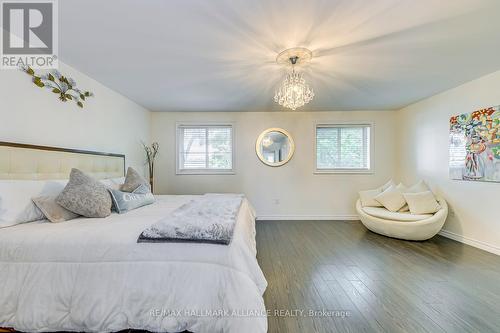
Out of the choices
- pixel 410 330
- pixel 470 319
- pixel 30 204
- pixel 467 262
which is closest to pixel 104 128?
pixel 30 204

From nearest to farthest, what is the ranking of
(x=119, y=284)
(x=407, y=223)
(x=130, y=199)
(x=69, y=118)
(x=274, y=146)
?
(x=119, y=284), (x=130, y=199), (x=69, y=118), (x=407, y=223), (x=274, y=146)

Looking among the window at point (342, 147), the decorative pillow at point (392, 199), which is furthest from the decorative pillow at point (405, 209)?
the window at point (342, 147)

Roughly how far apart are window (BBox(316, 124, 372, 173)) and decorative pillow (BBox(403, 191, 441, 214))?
1375 millimetres

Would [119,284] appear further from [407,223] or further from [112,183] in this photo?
[407,223]

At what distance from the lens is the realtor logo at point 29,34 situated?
1632 millimetres

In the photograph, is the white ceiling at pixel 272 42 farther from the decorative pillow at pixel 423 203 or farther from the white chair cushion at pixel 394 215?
the white chair cushion at pixel 394 215

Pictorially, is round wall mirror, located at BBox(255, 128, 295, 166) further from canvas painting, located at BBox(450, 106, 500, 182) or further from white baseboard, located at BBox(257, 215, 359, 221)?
canvas painting, located at BBox(450, 106, 500, 182)

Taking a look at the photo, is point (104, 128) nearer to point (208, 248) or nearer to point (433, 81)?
point (208, 248)

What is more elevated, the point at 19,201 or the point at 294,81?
the point at 294,81

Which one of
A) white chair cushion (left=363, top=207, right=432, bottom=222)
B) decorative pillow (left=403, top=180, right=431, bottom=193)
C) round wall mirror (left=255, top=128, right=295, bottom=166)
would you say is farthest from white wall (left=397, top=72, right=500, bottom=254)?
round wall mirror (left=255, top=128, right=295, bottom=166)

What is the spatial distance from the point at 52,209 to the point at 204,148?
2999 mm

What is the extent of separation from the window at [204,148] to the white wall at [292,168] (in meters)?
0.18

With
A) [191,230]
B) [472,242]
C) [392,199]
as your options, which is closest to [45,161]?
[191,230]

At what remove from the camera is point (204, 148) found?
4.58 m
